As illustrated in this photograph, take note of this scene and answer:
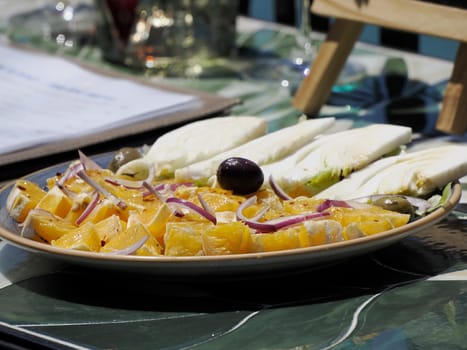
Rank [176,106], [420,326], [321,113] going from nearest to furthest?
[420,326], [176,106], [321,113]

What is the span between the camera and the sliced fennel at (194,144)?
130cm

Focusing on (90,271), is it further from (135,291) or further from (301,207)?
(301,207)

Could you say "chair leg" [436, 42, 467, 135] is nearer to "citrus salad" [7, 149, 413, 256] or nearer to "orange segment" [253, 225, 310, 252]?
"citrus salad" [7, 149, 413, 256]

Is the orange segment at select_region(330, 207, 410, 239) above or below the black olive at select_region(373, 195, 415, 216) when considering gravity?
above

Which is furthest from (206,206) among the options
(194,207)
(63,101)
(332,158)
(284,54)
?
(284,54)

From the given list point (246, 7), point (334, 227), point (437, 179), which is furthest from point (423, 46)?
point (334, 227)

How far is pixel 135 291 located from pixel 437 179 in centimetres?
33

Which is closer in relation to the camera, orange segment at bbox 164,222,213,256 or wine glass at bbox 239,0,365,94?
orange segment at bbox 164,222,213,256

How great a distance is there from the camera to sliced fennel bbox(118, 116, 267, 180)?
4.26 ft

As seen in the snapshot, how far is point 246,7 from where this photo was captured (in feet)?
10.1

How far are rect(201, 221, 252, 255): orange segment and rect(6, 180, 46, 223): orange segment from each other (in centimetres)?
25

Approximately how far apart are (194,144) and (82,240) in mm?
317

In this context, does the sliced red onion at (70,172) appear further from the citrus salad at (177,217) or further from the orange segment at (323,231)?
the orange segment at (323,231)

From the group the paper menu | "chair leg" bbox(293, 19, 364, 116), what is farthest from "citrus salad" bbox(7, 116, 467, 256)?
"chair leg" bbox(293, 19, 364, 116)
